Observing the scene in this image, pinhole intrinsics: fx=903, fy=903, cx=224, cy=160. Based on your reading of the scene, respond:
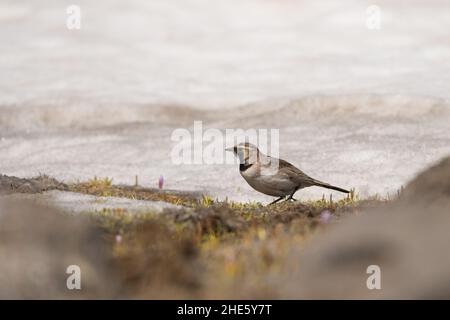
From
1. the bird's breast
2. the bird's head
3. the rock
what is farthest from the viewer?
the bird's head

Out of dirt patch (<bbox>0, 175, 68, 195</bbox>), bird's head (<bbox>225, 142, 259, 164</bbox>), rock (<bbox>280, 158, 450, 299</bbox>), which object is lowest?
rock (<bbox>280, 158, 450, 299</bbox>)

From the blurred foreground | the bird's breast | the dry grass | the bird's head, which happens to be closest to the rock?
the blurred foreground

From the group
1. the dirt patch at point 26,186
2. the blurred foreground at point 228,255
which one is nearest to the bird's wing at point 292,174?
the dirt patch at point 26,186

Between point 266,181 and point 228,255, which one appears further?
point 266,181

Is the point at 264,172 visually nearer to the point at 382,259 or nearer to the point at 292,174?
the point at 292,174

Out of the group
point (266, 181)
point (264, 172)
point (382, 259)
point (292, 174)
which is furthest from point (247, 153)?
point (382, 259)

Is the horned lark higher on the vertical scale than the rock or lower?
higher

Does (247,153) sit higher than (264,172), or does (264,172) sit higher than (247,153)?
(247,153)

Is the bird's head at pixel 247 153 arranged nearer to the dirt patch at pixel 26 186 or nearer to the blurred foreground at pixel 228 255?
the dirt patch at pixel 26 186

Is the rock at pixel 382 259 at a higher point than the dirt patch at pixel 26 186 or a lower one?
lower

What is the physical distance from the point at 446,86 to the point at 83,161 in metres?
10.5

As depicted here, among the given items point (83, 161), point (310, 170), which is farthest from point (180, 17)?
point (310, 170)

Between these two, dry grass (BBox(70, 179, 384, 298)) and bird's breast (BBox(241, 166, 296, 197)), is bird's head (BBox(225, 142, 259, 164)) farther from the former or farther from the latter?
dry grass (BBox(70, 179, 384, 298))
